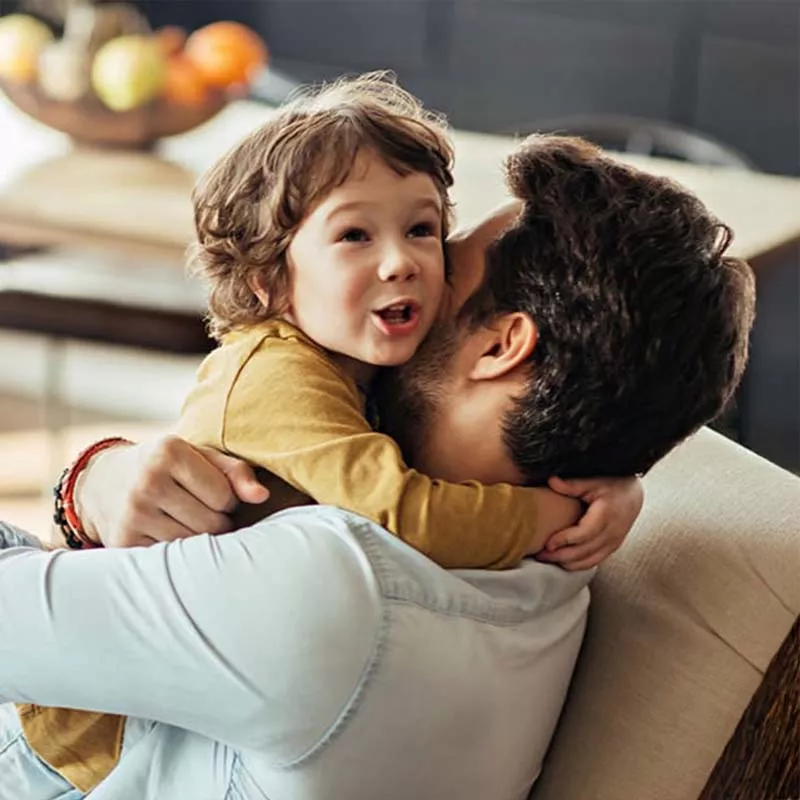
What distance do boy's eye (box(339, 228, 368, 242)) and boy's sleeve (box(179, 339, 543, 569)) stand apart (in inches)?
3.5

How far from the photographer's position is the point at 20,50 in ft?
9.46

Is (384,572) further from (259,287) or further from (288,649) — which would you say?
(259,287)

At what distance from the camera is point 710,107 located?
3967mm

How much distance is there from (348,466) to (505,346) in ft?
0.50

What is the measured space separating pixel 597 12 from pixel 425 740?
11.0 feet

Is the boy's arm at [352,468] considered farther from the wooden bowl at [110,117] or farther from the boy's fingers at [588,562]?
the wooden bowl at [110,117]

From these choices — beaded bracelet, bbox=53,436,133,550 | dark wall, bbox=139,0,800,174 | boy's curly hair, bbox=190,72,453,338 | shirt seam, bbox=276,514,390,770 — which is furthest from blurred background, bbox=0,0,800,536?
shirt seam, bbox=276,514,390,770

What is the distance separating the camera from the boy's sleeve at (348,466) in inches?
39.8

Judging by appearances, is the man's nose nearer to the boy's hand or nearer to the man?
the man

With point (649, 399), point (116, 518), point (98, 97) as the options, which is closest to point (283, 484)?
point (116, 518)

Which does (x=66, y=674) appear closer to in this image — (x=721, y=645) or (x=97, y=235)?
(x=721, y=645)

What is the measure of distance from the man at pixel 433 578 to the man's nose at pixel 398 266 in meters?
0.05

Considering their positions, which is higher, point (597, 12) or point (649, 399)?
point (649, 399)

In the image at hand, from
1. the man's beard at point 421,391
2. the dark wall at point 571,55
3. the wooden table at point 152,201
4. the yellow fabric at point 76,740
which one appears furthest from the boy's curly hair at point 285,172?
the dark wall at point 571,55
